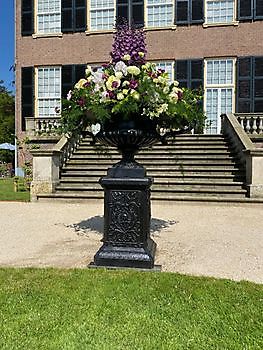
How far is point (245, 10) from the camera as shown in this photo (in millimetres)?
16812

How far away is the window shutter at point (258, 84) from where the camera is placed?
1672 cm

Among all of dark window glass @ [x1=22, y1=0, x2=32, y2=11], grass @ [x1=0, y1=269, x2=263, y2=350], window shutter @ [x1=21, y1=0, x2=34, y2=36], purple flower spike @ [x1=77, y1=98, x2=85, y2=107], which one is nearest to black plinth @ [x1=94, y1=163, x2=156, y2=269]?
grass @ [x1=0, y1=269, x2=263, y2=350]

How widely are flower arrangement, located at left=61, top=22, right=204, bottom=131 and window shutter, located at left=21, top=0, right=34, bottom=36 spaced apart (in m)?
15.7

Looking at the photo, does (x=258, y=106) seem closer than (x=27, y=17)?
Yes

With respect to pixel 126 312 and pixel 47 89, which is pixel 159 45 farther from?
pixel 126 312

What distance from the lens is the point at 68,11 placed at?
1814 cm

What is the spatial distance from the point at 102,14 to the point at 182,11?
3748mm

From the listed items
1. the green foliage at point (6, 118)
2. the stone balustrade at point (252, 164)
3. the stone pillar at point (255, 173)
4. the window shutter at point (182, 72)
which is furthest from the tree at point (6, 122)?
the stone pillar at point (255, 173)

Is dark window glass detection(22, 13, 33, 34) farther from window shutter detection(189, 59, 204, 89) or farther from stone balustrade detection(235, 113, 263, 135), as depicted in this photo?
stone balustrade detection(235, 113, 263, 135)

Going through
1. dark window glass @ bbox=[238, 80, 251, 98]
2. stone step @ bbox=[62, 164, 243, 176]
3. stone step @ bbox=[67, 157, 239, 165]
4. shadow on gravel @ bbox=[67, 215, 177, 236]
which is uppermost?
dark window glass @ bbox=[238, 80, 251, 98]

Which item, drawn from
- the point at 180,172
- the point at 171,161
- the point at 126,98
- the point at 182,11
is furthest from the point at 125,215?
the point at 182,11

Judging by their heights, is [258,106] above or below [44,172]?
above

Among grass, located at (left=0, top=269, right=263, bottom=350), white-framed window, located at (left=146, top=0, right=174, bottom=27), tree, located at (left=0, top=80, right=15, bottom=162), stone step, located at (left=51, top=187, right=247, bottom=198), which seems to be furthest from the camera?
tree, located at (left=0, top=80, right=15, bottom=162)

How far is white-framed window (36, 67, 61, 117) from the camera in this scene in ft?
60.7
